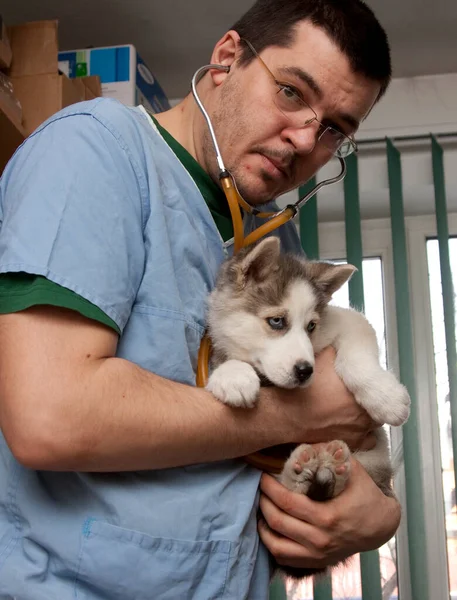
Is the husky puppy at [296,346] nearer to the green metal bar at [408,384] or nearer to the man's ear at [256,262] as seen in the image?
the man's ear at [256,262]

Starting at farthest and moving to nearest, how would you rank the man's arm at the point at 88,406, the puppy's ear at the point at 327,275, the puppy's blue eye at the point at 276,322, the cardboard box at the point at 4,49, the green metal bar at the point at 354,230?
the green metal bar at the point at 354,230 < the cardboard box at the point at 4,49 < the puppy's ear at the point at 327,275 < the puppy's blue eye at the point at 276,322 < the man's arm at the point at 88,406

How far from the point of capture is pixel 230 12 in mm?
3258

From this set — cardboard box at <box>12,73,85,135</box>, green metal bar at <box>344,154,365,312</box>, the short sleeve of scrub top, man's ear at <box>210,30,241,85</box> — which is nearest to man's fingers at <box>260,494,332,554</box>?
the short sleeve of scrub top

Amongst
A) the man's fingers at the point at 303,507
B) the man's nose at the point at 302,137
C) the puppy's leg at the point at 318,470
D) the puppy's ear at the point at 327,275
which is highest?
the man's nose at the point at 302,137

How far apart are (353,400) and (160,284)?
1.94 feet

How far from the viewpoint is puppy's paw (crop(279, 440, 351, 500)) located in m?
1.53

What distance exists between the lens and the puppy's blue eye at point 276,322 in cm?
178

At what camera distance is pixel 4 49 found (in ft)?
8.72

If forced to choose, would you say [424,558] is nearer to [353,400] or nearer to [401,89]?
[353,400]

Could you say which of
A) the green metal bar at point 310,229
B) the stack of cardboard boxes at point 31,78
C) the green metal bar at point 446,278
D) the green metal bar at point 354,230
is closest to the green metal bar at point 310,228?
the green metal bar at point 310,229

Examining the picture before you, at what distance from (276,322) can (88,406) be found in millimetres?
745

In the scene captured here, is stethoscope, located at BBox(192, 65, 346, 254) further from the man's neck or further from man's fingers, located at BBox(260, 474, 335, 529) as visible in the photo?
man's fingers, located at BBox(260, 474, 335, 529)

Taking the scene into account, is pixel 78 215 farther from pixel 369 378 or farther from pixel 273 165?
pixel 369 378

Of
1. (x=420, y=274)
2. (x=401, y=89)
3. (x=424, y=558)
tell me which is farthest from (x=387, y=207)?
(x=424, y=558)
